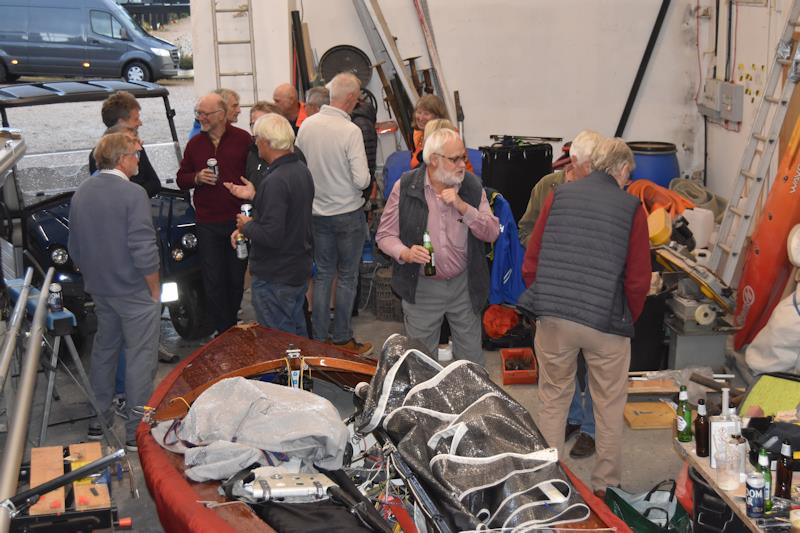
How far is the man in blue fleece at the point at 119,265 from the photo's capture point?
5203 mm

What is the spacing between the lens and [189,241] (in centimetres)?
702

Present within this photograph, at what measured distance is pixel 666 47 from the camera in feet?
32.2

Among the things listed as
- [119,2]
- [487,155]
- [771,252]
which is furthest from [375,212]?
[119,2]

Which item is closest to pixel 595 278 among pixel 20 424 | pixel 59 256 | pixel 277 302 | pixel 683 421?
pixel 683 421

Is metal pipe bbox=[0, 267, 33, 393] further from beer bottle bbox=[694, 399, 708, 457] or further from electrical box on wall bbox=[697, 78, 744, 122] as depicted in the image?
electrical box on wall bbox=[697, 78, 744, 122]

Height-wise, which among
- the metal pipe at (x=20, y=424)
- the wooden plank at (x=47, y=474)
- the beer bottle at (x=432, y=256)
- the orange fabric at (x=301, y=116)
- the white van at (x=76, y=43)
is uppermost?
the white van at (x=76, y=43)

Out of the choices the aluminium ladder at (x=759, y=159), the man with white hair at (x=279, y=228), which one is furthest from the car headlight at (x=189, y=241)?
the aluminium ladder at (x=759, y=159)

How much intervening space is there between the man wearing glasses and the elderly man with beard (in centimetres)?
182

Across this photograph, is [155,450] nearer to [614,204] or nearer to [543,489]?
[543,489]

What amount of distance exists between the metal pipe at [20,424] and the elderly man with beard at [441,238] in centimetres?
171

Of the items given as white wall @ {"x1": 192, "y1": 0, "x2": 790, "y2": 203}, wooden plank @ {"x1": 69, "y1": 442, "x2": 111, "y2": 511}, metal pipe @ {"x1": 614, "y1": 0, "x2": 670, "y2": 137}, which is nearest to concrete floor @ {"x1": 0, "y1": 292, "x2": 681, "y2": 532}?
wooden plank @ {"x1": 69, "y1": 442, "x2": 111, "y2": 511}

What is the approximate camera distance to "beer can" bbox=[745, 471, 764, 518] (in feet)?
11.4

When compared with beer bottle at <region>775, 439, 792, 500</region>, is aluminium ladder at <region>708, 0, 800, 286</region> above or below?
above

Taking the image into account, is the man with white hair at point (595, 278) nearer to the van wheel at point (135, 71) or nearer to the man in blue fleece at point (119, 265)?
the man in blue fleece at point (119, 265)
